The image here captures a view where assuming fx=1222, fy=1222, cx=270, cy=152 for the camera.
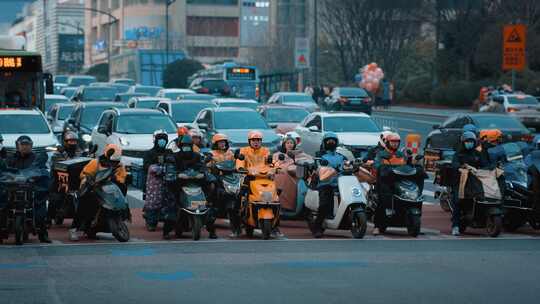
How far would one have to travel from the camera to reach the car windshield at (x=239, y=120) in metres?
31.0

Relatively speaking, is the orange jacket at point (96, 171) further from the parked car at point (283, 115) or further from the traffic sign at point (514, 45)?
the traffic sign at point (514, 45)

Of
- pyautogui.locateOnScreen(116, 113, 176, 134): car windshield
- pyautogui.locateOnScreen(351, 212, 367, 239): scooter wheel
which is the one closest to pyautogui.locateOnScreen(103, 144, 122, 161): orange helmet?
pyautogui.locateOnScreen(351, 212, 367, 239): scooter wheel

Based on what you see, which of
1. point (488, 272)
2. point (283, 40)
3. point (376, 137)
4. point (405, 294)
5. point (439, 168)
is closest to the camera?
point (405, 294)

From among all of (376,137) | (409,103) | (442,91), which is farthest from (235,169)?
(409,103)

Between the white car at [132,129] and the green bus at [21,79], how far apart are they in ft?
6.76

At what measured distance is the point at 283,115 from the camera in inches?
1507

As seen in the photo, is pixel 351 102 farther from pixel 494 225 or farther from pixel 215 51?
pixel 215 51

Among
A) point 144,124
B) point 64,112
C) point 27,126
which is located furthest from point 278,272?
point 64,112

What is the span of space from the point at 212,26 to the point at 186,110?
91448 millimetres

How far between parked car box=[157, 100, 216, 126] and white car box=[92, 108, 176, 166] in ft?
17.3

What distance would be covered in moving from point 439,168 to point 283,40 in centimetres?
7818

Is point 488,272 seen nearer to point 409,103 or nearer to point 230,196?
point 230,196

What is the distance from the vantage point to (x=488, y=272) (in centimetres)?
1346

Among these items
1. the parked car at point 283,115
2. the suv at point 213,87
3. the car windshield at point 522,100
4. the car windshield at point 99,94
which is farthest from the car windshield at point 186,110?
the suv at point 213,87
